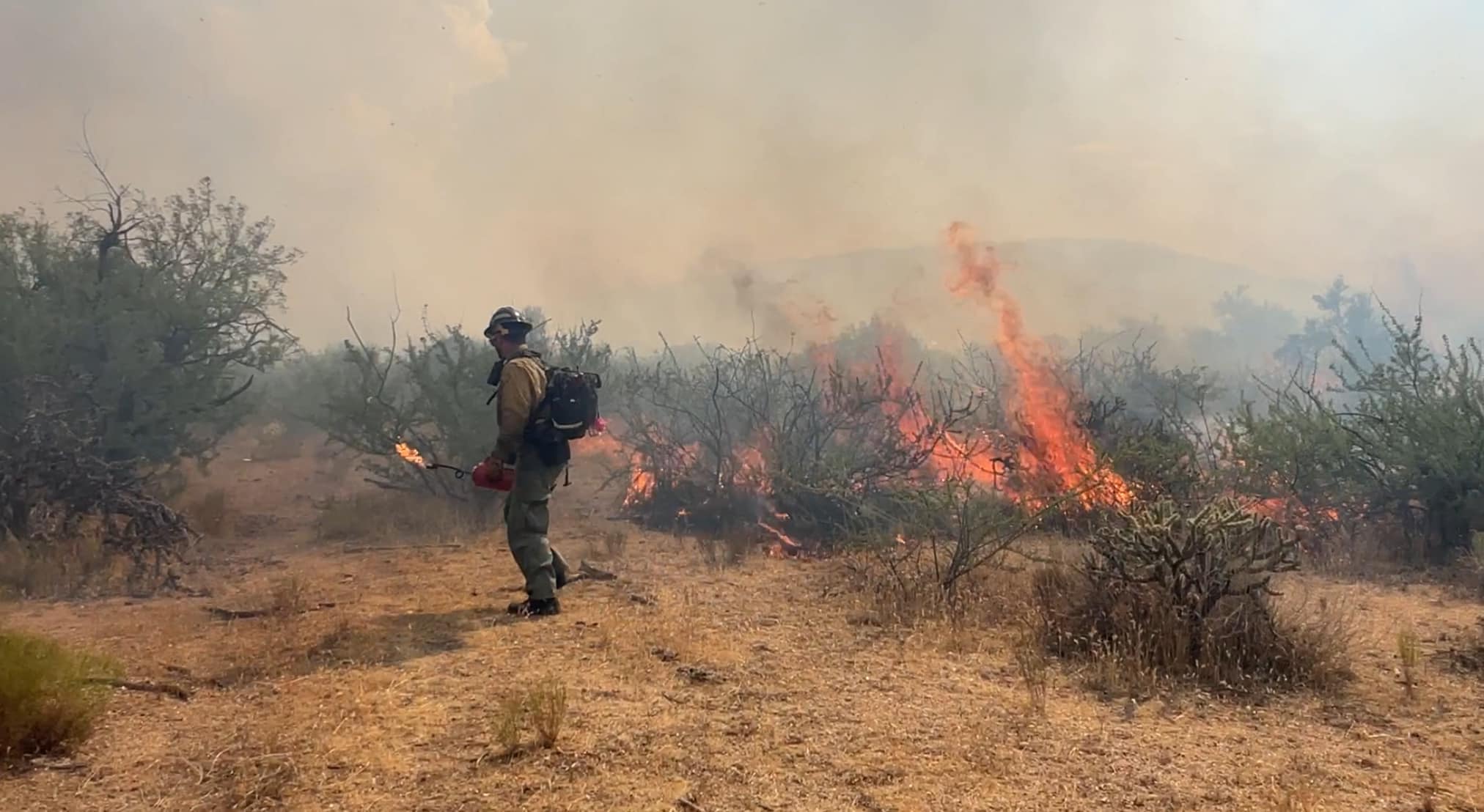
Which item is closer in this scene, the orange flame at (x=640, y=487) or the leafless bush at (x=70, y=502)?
the leafless bush at (x=70, y=502)

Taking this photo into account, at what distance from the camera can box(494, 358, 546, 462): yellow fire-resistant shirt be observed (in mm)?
5766

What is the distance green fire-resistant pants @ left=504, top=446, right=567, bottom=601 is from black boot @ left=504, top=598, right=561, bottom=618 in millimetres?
31

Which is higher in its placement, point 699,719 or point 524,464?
point 524,464

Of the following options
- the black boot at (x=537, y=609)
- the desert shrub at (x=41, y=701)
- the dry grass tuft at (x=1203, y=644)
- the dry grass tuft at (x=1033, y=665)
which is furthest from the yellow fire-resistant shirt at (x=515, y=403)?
the dry grass tuft at (x=1203, y=644)

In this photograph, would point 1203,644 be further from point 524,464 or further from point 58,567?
point 58,567

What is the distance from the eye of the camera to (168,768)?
10.8 feet

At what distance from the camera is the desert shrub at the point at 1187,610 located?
172 inches

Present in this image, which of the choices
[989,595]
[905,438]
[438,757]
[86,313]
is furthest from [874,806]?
[86,313]

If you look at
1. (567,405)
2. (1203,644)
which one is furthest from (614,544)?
(1203,644)

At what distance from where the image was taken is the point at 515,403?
5770 mm

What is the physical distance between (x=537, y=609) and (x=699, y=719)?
2328mm

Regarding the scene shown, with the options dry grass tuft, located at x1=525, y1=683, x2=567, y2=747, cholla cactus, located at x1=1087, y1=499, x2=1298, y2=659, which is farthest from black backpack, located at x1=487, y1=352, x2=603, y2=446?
cholla cactus, located at x1=1087, y1=499, x2=1298, y2=659

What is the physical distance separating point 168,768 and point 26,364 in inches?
279

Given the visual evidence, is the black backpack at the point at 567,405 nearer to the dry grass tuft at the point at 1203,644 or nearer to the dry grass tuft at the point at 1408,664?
the dry grass tuft at the point at 1203,644
